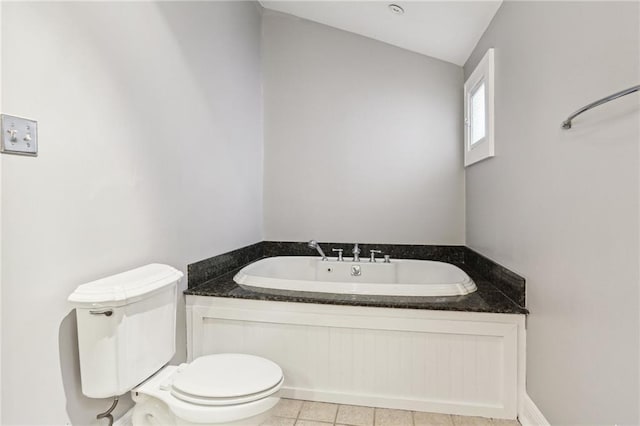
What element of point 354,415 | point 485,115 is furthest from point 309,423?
point 485,115

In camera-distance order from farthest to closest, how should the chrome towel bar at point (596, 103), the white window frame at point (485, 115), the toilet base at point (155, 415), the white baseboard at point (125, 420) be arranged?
the white window frame at point (485, 115)
the white baseboard at point (125, 420)
the toilet base at point (155, 415)
the chrome towel bar at point (596, 103)

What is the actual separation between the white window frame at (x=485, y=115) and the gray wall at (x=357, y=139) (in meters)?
0.19

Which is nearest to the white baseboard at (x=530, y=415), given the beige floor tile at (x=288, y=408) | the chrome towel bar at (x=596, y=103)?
the beige floor tile at (x=288, y=408)

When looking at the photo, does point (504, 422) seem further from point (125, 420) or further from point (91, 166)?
point (91, 166)

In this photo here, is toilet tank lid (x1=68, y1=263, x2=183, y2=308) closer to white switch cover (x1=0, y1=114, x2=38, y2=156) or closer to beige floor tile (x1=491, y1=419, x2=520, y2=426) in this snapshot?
white switch cover (x1=0, y1=114, x2=38, y2=156)

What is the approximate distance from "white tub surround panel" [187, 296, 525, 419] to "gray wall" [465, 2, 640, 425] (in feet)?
0.51

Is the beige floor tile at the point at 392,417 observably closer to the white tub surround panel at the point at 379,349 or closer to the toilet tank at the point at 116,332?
the white tub surround panel at the point at 379,349

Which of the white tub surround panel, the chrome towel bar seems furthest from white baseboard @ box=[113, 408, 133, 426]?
the chrome towel bar

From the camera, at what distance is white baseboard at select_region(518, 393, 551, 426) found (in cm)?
158

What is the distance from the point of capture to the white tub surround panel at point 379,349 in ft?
5.95

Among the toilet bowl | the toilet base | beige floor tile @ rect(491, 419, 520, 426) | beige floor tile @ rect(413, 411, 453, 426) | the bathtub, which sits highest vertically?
the bathtub

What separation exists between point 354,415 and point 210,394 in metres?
0.88

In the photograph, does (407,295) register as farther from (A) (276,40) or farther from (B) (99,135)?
(A) (276,40)

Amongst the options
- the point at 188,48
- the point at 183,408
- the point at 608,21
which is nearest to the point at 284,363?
the point at 183,408
